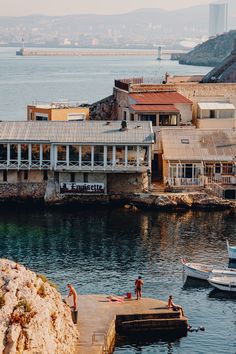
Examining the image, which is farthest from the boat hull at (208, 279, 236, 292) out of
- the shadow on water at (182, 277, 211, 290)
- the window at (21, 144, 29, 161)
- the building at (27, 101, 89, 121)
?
the building at (27, 101, 89, 121)

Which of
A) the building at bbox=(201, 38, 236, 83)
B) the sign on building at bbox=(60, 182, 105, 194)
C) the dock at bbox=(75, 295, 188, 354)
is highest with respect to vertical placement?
the building at bbox=(201, 38, 236, 83)

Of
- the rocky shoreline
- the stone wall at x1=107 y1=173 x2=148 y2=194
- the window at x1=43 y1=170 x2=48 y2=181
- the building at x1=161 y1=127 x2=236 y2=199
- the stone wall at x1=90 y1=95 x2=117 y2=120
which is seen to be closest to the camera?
the rocky shoreline

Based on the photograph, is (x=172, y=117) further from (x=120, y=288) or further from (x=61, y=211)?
(x=120, y=288)

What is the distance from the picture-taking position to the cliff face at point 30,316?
112 feet

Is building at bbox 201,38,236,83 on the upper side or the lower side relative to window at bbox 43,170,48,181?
upper

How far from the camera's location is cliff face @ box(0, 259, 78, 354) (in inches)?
1342

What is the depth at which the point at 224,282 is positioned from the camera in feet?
167

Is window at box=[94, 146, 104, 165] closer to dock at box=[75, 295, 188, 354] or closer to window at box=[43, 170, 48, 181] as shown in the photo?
window at box=[43, 170, 48, 181]

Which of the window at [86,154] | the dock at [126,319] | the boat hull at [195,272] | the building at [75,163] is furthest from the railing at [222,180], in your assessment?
the dock at [126,319]

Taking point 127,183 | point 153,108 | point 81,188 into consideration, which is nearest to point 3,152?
point 81,188

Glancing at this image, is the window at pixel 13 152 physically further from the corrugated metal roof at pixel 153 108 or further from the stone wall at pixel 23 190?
the corrugated metal roof at pixel 153 108

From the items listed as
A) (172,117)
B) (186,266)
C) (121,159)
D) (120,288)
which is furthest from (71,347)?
(172,117)

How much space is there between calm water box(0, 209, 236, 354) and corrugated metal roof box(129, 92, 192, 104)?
60.3ft

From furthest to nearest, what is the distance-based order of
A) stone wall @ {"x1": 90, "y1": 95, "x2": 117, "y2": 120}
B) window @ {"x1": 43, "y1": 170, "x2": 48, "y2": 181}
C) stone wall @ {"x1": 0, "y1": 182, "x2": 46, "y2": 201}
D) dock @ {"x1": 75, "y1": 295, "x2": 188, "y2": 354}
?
1. stone wall @ {"x1": 90, "y1": 95, "x2": 117, "y2": 120}
2. window @ {"x1": 43, "y1": 170, "x2": 48, "y2": 181}
3. stone wall @ {"x1": 0, "y1": 182, "x2": 46, "y2": 201}
4. dock @ {"x1": 75, "y1": 295, "x2": 188, "y2": 354}
